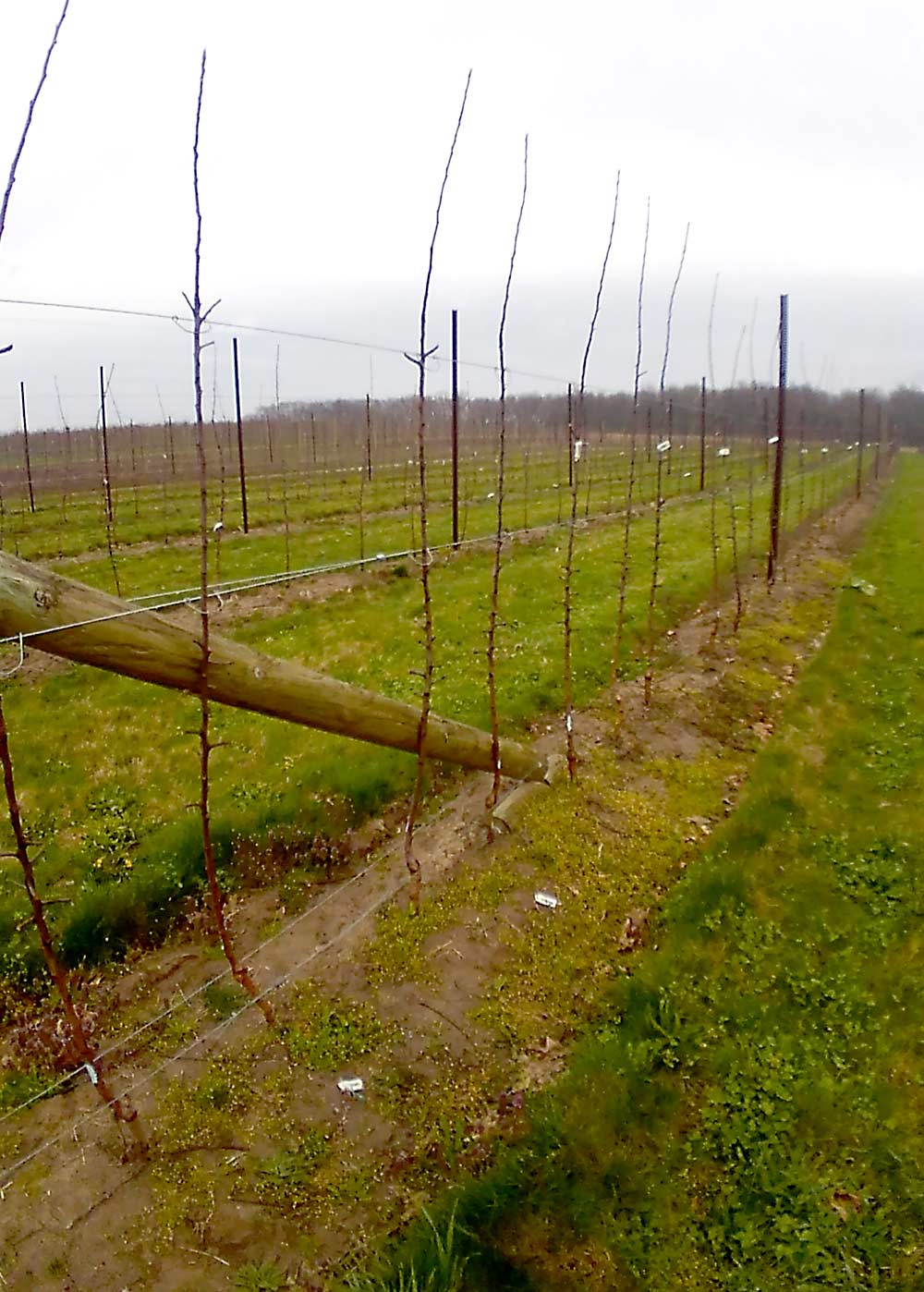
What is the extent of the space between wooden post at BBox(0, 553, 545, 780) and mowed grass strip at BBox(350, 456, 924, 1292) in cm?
265

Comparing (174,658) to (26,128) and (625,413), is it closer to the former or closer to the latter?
(26,128)

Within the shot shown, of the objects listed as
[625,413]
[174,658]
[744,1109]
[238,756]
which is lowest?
[744,1109]

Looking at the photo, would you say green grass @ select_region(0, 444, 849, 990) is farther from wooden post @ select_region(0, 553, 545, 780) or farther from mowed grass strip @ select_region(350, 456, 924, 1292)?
mowed grass strip @ select_region(350, 456, 924, 1292)

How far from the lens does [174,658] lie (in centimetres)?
401

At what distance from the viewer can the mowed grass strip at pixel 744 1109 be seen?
387 centimetres

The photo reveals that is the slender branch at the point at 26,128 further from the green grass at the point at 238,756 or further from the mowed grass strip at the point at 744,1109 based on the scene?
the mowed grass strip at the point at 744,1109

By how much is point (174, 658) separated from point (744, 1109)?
14.0 ft

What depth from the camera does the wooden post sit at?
3.38m

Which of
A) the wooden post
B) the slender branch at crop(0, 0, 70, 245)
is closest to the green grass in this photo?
the wooden post

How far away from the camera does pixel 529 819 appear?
7266 mm

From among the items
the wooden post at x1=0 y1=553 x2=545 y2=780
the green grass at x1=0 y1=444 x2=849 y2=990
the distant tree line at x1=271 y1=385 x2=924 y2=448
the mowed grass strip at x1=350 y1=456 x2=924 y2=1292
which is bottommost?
the mowed grass strip at x1=350 y1=456 x2=924 y2=1292

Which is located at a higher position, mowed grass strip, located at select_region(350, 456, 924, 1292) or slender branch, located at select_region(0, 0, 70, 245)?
slender branch, located at select_region(0, 0, 70, 245)

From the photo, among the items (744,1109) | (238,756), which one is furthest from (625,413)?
(744,1109)

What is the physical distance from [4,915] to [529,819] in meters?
4.43
